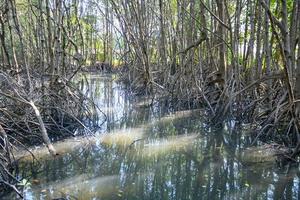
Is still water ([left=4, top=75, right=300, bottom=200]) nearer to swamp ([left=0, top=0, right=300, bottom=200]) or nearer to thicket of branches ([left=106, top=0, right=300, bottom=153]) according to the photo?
swamp ([left=0, top=0, right=300, bottom=200])

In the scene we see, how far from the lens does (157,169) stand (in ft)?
15.8

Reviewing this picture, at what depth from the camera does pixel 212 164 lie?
5059 millimetres

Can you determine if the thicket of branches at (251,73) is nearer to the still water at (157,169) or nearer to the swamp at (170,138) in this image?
the swamp at (170,138)

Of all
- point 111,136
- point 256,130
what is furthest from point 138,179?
point 256,130

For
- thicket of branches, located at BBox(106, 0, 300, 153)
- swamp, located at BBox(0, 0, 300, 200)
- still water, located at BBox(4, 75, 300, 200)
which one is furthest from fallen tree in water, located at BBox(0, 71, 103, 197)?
thicket of branches, located at BBox(106, 0, 300, 153)

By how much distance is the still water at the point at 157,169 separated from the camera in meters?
4.07

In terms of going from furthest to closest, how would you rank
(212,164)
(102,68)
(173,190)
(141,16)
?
(102,68) < (141,16) < (212,164) < (173,190)

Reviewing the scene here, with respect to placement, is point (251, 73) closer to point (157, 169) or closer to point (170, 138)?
point (170, 138)

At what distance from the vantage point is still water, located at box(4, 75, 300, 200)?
4070 millimetres

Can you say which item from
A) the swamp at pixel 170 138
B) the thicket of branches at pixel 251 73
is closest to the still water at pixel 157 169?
the swamp at pixel 170 138

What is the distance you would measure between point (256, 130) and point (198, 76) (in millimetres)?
3124

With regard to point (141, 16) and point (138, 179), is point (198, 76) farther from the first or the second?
point (138, 179)

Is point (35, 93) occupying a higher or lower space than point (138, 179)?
higher

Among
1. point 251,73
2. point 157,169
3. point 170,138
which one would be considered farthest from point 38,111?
point 251,73
